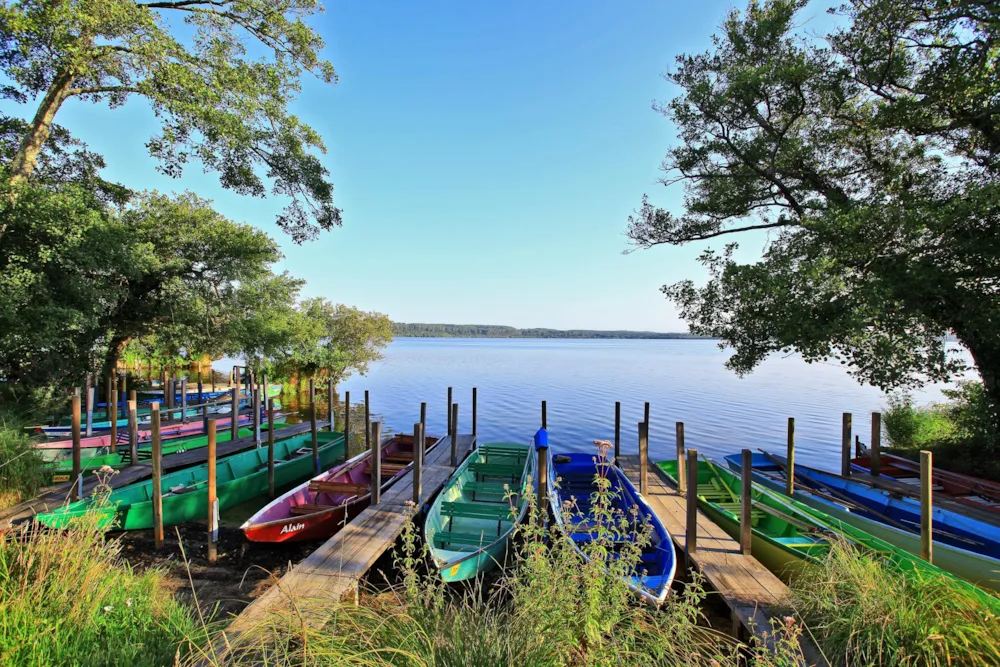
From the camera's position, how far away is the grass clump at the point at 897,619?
3350 millimetres

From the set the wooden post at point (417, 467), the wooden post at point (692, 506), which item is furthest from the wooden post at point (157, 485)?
the wooden post at point (692, 506)

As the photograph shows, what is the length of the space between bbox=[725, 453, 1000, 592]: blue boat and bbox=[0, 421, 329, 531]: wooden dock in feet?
43.2

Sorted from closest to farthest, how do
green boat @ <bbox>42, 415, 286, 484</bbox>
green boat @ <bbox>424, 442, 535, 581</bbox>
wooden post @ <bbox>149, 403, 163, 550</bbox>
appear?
green boat @ <bbox>424, 442, 535, 581</bbox>
wooden post @ <bbox>149, 403, 163, 550</bbox>
green boat @ <bbox>42, 415, 286, 484</bbox>

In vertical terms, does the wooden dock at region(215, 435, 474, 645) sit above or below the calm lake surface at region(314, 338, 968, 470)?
above

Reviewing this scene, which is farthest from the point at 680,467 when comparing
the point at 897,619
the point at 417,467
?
the point at 897,619

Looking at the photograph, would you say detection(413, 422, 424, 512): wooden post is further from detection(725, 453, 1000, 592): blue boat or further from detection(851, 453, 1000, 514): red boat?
detection(851, 453, 1000, 514): red boat

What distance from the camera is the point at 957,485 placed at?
10.5 metres

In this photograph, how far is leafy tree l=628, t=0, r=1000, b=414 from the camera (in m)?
9.84

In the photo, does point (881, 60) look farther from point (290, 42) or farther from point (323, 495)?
point (323, 495)

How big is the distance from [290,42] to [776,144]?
567 inches

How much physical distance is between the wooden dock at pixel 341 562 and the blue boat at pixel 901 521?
7.20 meters

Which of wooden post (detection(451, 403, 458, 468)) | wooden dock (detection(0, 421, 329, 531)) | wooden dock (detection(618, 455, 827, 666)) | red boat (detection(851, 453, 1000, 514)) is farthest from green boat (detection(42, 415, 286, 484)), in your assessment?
red boat (detection(851, 453, 1000, 514))

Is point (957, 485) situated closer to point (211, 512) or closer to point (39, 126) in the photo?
point (211, 512)

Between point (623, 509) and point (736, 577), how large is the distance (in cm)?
291
